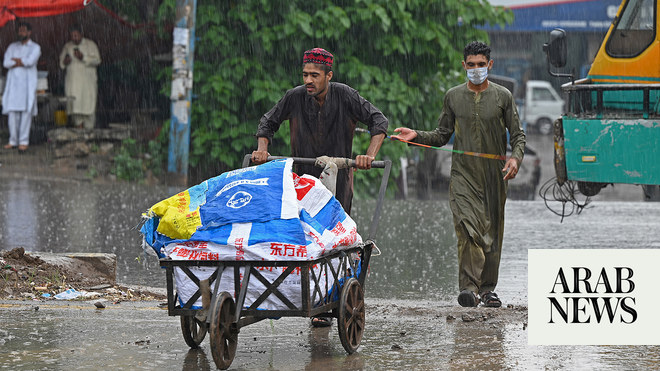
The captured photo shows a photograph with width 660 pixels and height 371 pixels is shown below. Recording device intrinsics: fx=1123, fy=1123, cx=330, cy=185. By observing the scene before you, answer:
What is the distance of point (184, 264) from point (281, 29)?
1197 cm

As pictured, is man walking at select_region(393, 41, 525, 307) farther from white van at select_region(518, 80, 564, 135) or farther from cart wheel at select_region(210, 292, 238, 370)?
white van at select_region(518, 80, 564, 135)

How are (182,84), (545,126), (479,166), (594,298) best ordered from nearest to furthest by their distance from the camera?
(594,298)
(479,166)
(182,84)
(545,126)

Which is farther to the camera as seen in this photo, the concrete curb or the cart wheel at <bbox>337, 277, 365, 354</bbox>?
the concrete curb

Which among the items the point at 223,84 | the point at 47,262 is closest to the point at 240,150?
the point at 223,84

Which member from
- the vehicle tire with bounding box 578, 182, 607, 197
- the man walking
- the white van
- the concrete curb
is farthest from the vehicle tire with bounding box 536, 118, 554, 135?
the concrete curb

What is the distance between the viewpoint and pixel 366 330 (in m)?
6.95

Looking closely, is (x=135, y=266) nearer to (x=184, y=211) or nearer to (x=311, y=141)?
(x=311, y=141)

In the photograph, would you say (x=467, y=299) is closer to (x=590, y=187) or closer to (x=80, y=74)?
(x=590, y=187)

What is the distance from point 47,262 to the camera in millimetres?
8719

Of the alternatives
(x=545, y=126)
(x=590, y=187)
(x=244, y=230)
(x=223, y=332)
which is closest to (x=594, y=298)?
(x=244, y=230)

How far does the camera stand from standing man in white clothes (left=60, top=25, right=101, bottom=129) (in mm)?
18781

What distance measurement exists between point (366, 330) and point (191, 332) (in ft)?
4.05

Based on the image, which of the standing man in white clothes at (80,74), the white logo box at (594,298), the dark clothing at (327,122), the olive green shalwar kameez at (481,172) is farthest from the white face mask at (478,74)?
the standing man in white clothes at (80,74)

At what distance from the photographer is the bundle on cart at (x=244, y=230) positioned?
18.9ft
